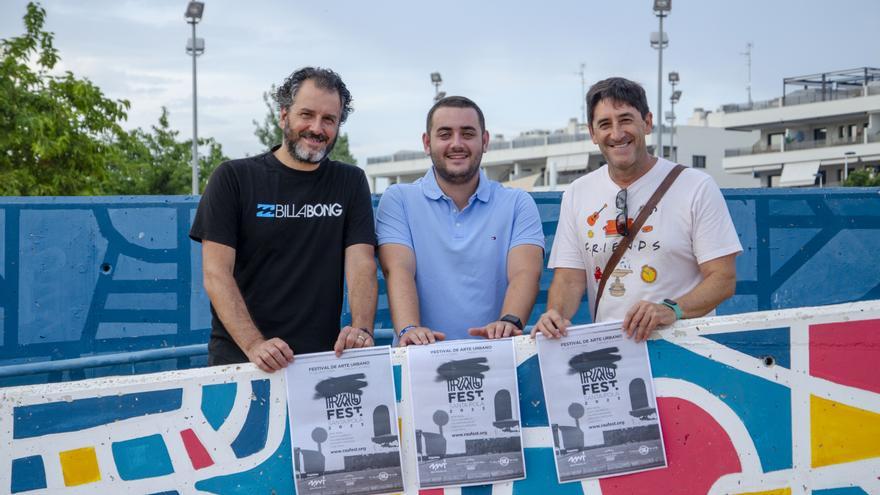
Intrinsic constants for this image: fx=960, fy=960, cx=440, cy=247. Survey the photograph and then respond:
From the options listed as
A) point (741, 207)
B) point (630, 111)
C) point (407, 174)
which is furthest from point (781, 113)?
point (630, 111)

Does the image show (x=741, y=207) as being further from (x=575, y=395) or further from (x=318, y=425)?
(x=318, y=425)

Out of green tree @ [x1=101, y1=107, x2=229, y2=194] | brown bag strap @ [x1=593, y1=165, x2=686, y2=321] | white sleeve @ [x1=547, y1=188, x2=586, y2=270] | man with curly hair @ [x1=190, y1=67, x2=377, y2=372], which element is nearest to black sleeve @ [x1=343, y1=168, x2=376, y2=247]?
man with curly hair @ [x1=190, y1=67, x2=377, y2=372]

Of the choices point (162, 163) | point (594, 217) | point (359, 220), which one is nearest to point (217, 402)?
point (359, 220)

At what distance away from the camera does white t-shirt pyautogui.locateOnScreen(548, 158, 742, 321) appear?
3.99 meters

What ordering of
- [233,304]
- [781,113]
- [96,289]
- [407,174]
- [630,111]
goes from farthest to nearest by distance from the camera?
1. [407,174]
2. [781,113]
3. [96,289]
4. [630,111]
5. [233,304]

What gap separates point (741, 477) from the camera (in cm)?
370

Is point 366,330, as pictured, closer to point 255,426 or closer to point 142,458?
point 255,426

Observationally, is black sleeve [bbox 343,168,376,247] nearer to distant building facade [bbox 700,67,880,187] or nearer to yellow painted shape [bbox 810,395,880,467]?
yellow painted shape [bbox 810,395,880,467]

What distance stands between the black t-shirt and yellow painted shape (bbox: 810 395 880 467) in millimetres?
2036

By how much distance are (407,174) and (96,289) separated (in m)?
87.7

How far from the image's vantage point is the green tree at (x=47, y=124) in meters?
18.7

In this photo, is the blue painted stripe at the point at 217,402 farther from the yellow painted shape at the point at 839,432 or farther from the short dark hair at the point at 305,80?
the yellow painted shape at the point at 839,432

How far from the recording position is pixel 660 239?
4023 millimetres

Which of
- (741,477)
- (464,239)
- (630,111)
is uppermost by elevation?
(630,111)
